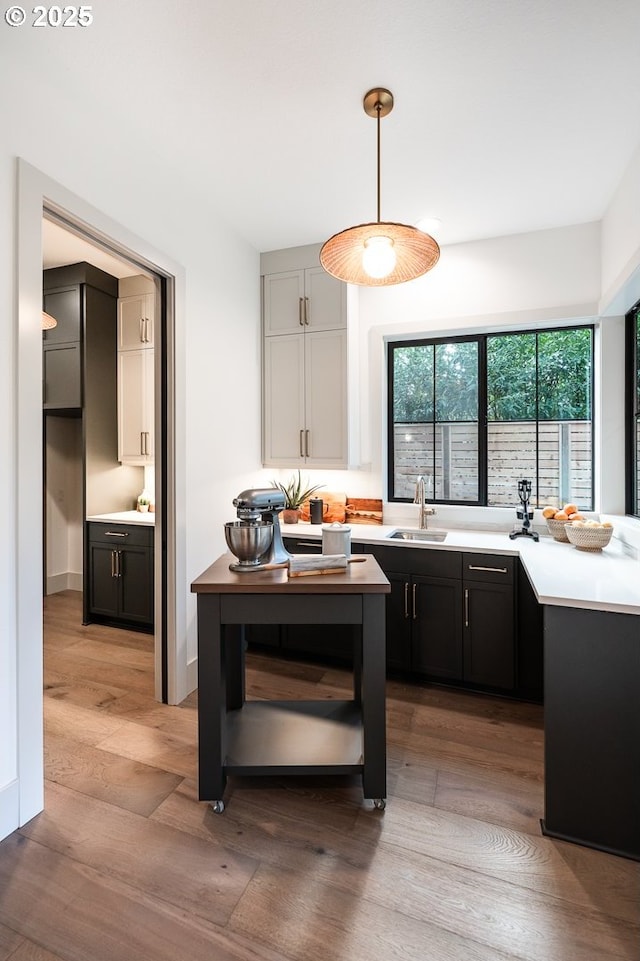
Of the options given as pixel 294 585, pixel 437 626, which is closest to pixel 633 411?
pixel 437 626

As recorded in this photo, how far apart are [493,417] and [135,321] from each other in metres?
3.05

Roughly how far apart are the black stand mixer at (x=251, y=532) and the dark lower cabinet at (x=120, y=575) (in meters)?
1.94

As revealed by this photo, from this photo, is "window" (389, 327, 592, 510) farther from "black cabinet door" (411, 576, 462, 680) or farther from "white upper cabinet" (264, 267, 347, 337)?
"black cabinet door" (411, 576, 462, 680)

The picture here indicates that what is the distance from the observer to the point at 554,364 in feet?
10.6

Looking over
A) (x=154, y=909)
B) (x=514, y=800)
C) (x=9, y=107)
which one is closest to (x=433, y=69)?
(x=9, y=107)

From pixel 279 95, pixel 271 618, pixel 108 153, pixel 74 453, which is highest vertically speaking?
pixel 279 95

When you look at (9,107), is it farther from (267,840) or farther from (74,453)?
(74,453)

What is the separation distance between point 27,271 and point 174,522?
54.9 inches

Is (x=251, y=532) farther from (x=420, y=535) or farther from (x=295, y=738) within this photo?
(x=420, y=535)

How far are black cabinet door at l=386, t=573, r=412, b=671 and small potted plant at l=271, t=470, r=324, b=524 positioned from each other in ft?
2.98

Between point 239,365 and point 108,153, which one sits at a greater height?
point 108,153

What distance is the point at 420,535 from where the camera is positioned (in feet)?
10.8

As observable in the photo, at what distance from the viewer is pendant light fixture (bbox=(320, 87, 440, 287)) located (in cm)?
176

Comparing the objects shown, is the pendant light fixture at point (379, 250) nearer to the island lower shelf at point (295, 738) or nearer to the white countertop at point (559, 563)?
the white countertop at point (559, 563)
